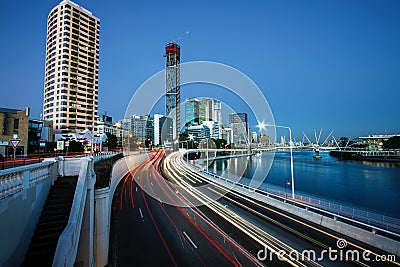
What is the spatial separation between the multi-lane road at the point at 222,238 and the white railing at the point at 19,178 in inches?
364

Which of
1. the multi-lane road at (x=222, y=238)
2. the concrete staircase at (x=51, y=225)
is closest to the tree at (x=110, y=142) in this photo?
the multi-lane road at (x=222, y=238)

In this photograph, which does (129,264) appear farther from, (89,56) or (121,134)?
(121,134)

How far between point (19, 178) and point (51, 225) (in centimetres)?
226

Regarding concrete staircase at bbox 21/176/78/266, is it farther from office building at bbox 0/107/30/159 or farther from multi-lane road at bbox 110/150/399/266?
office building at bbox 0/107/30/159

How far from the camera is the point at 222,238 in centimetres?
1644

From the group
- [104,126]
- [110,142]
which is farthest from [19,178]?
[104,126]

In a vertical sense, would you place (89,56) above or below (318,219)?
above

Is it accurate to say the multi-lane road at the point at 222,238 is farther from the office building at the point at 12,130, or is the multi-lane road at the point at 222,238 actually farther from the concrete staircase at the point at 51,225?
the office building at the point at 12,130

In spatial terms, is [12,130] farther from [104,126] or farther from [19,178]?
[104,126]

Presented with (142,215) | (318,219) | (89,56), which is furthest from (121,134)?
(318,219)

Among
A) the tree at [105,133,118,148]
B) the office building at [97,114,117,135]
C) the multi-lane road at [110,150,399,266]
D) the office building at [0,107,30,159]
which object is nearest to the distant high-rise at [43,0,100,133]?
the tree at [105,133,118,148]

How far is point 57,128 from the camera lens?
92.4m

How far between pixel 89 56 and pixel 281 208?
113836 mm

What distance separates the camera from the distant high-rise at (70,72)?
311 feet
